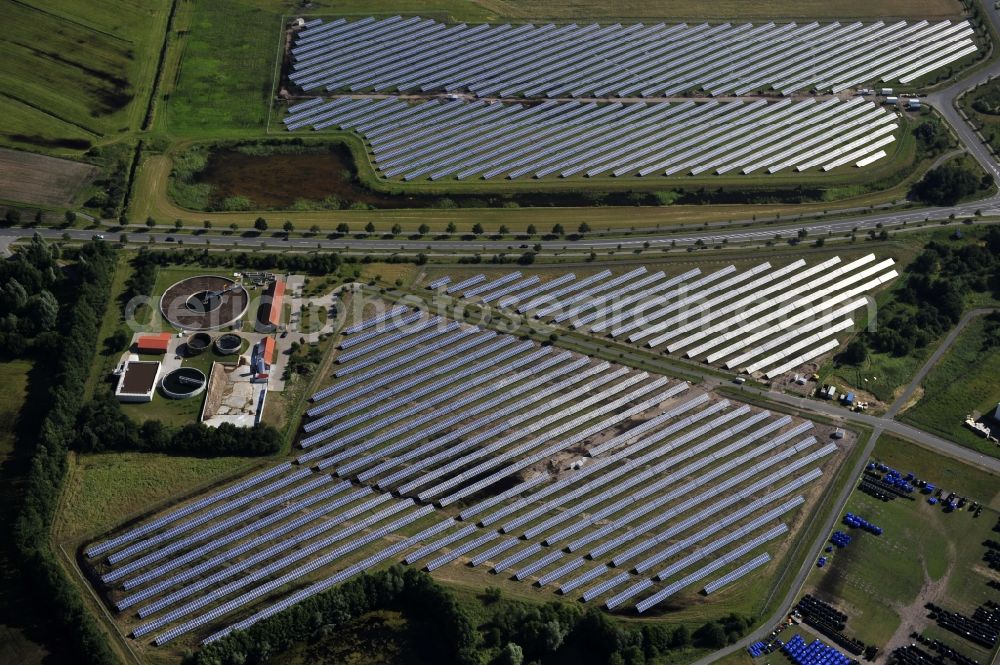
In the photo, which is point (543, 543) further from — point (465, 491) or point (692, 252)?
point (692, 252)

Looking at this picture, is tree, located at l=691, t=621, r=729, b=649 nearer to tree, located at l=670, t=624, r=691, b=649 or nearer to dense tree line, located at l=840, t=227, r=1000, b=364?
tree, located at l=670, t=624, r=691, b=649

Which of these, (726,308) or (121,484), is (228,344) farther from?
(726,308)

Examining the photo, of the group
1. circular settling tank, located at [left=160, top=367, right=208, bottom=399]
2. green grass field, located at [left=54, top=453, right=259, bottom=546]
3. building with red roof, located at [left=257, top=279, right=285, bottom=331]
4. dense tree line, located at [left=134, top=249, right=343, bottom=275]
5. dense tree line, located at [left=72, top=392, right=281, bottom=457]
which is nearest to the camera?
green grass field, located at [left=54, top=453, right=259, bottom=546]

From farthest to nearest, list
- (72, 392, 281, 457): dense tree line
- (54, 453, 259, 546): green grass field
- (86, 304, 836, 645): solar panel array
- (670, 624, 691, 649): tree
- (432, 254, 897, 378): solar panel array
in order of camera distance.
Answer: (432, 254, 897, 378): solar panel array < (72, 392, 281, 457): dense tree line < (54, 453, 259, 546): green grass field < (86, 304, 836, 645): solar panel array < (670, 624, 691, 649): tree

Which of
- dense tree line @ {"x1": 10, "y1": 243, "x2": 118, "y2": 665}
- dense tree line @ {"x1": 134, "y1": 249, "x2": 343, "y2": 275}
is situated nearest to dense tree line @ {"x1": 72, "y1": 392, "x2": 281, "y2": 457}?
dense tree line @ {"x1": 10, "y1": 243, "x2": 118, "y2": 665}

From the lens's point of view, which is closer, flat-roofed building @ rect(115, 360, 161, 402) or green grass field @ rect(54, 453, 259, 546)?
green grass field @ rect(54, 453, 259, 546)

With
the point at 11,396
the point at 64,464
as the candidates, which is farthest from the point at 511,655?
the point at 11,396
